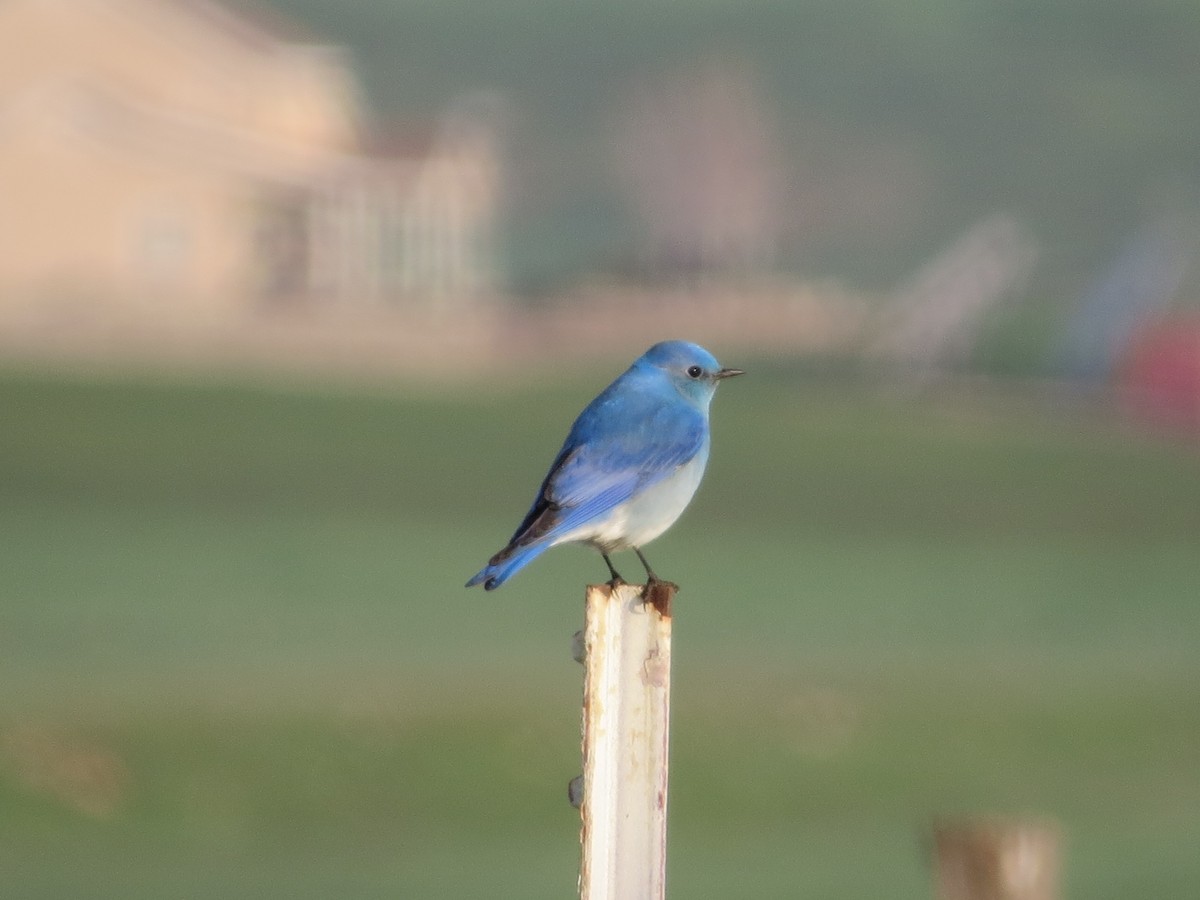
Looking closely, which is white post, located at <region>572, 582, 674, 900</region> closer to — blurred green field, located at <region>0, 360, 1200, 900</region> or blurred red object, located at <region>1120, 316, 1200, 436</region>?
blurred green field, located at <region>0, 360, 1200, 900</region>

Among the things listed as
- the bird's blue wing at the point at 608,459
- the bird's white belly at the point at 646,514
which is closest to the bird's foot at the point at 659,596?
the bird's blue wing at the point at 608,459

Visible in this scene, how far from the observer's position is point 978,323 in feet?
100

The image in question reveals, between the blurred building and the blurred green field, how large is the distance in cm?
145

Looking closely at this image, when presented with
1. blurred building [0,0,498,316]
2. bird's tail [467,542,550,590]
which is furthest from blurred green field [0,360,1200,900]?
bird's tail [467,542,550,590]

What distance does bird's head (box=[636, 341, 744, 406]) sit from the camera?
268 inches

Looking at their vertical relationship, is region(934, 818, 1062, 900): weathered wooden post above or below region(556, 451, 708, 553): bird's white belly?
below

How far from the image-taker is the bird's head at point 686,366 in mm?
6797

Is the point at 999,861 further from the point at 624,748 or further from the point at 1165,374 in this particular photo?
the point at 1165,374

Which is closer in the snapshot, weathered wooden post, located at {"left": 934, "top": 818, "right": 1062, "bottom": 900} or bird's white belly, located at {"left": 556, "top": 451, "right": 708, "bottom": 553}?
weathered wooden post, located at {"left": 934, "top": 818, "right": 1062, "bottom": 900}

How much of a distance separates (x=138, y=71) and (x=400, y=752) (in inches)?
544

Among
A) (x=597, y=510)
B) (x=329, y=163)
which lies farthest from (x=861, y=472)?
(x=597, y=510)

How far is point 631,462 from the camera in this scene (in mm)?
6266

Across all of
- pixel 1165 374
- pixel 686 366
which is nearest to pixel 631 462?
pixel 686 366

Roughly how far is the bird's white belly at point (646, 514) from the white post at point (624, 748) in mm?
1440
